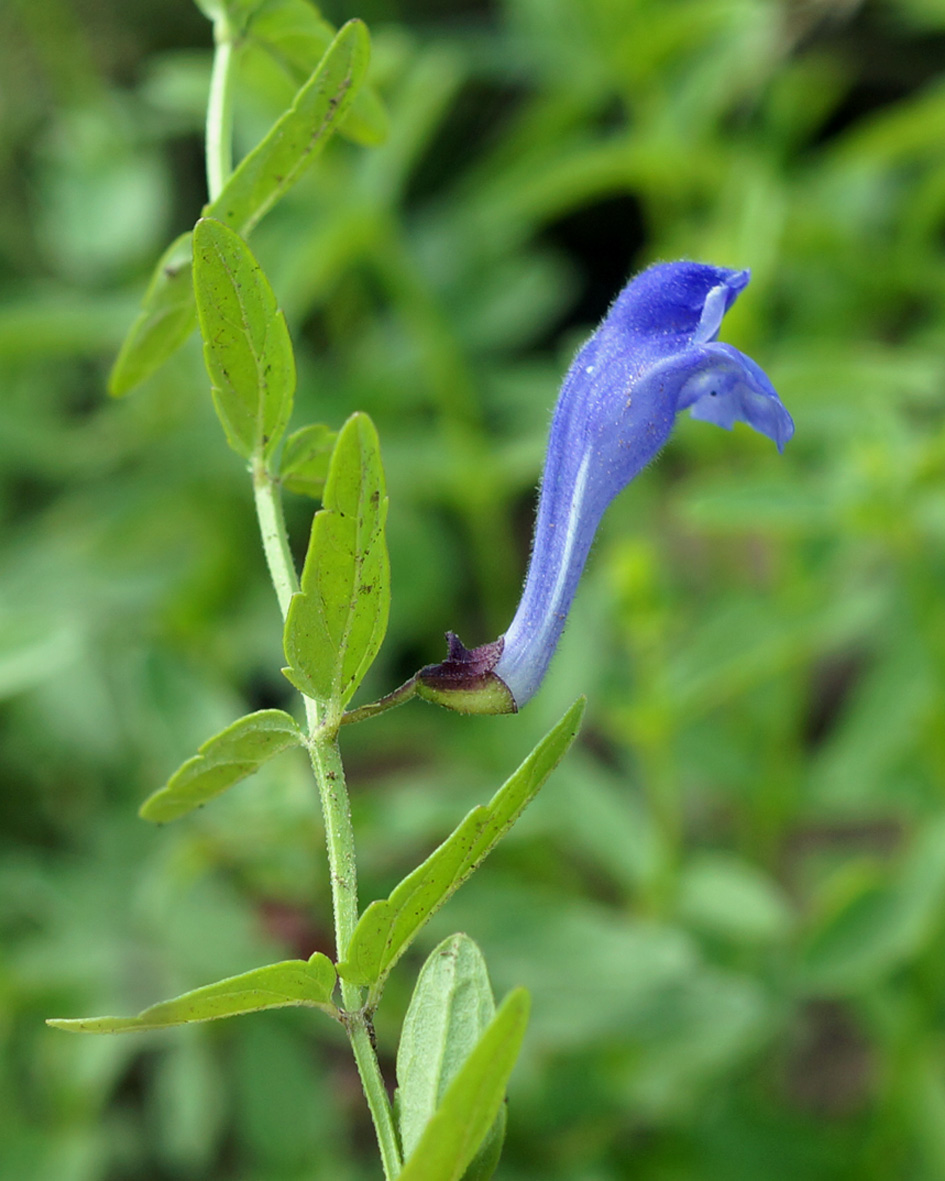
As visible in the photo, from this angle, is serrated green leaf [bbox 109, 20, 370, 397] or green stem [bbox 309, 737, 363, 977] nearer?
green stem [bbox 309, 737, 363, 977]

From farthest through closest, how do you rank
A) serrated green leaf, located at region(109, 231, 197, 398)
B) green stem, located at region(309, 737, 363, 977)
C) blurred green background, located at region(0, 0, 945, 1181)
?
blurred green background, located at region(0, 0, 945, 1181) < serrated green leaf, located at region(109, 231, 197, 398) < green stem, located at region(309, 737, 363, 977)

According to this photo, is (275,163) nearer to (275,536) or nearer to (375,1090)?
(275,536)

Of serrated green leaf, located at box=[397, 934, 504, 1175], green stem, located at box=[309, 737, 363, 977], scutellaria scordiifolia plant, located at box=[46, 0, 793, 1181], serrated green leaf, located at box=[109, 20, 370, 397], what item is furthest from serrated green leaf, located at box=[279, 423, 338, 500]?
serrated green leaf, located at box=[397, 934, 504, 1175]

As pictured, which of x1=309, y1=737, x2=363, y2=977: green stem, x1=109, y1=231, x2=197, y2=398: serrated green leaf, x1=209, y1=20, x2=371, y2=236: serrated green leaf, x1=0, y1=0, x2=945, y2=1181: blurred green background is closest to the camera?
x1=309, y1=737, x2=363, y2=977: green stem

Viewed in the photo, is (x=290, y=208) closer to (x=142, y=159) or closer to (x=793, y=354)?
(x=142, y=159)

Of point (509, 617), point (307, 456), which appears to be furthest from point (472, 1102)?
point (509, 617)

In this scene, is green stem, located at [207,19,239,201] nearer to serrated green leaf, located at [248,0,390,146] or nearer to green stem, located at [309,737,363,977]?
serrated green leaf, located at [248,0,390,146]

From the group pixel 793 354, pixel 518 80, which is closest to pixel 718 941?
pixel 793 354
